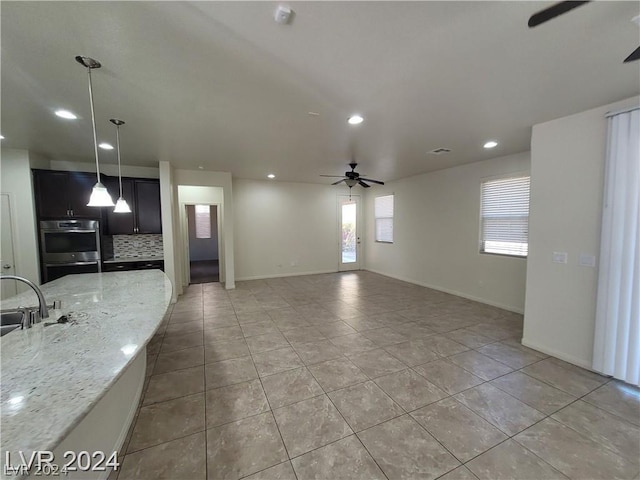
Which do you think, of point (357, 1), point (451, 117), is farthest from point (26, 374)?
point (451, 117)

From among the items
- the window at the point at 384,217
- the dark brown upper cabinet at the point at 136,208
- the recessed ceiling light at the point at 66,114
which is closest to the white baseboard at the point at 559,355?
the window at the point at 384,217

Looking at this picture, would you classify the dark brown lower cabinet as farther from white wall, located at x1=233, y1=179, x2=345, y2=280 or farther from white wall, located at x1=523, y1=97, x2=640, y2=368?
white wall, located at x1=523, y1=97, x2=640, y2=368

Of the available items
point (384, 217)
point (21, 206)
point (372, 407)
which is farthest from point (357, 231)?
point (21, 206)

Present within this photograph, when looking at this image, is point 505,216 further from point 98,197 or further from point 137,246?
point 137,246

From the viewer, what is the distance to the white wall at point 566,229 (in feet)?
8.75

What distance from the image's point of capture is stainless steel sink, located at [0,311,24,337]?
6.13ft

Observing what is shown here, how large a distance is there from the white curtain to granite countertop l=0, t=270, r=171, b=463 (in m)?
3.95

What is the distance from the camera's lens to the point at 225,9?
1388 millimetres

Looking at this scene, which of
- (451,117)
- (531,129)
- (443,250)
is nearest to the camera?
(451,117)

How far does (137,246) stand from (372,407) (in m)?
5.33

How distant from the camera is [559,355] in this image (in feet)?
9.59

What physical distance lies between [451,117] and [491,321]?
3091mm

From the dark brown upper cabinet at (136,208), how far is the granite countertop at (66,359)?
2.76 meters

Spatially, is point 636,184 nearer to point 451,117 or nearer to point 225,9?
point 451,117
